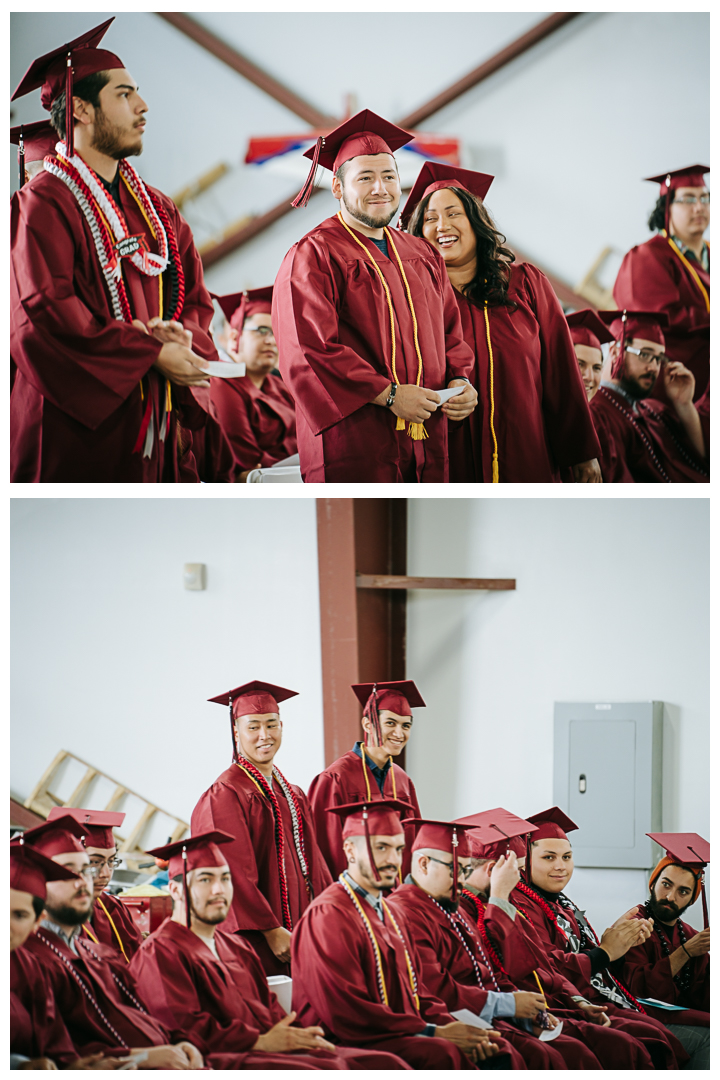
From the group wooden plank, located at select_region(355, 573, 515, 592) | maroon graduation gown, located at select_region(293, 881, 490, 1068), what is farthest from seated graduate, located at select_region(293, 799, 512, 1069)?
wooden plank, located at select_region(355, 573, 515, 592)

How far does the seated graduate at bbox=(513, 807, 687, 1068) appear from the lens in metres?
2.42

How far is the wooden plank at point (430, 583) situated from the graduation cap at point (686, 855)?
0.96 m

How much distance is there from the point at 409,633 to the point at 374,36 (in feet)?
9.41

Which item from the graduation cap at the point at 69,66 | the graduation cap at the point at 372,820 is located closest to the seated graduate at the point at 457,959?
the graduation cap at the point at 372,820

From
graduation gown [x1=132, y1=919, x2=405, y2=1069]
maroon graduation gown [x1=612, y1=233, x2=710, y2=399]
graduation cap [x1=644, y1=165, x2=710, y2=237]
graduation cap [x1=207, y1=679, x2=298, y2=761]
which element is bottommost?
graduation gown [x1=132, y1=919, x2=405, y2=1069]

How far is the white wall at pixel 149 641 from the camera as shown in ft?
10.4

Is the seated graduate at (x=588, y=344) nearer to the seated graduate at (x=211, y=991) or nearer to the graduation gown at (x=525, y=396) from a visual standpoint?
the graduation gown at (x=525, y=396)

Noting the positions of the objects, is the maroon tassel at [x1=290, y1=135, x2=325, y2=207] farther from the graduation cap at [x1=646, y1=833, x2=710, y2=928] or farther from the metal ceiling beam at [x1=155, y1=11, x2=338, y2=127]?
the metal ceiling beam at [x1=155, y1=11, x2=338, y2=127]

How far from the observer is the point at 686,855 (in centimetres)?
256

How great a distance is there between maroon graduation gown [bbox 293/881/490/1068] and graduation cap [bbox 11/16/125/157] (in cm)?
166

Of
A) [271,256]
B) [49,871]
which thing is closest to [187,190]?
[271,256]

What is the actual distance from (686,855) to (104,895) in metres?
1.36

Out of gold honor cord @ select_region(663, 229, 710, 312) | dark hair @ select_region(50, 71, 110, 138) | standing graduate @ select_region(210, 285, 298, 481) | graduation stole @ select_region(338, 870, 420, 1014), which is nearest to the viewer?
graduation stole @ select_region(338, 870, 420, 1014)

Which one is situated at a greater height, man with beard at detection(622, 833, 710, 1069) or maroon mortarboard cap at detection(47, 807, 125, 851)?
maroon mortarboard cap at detection(47, 807, 125, 851)
